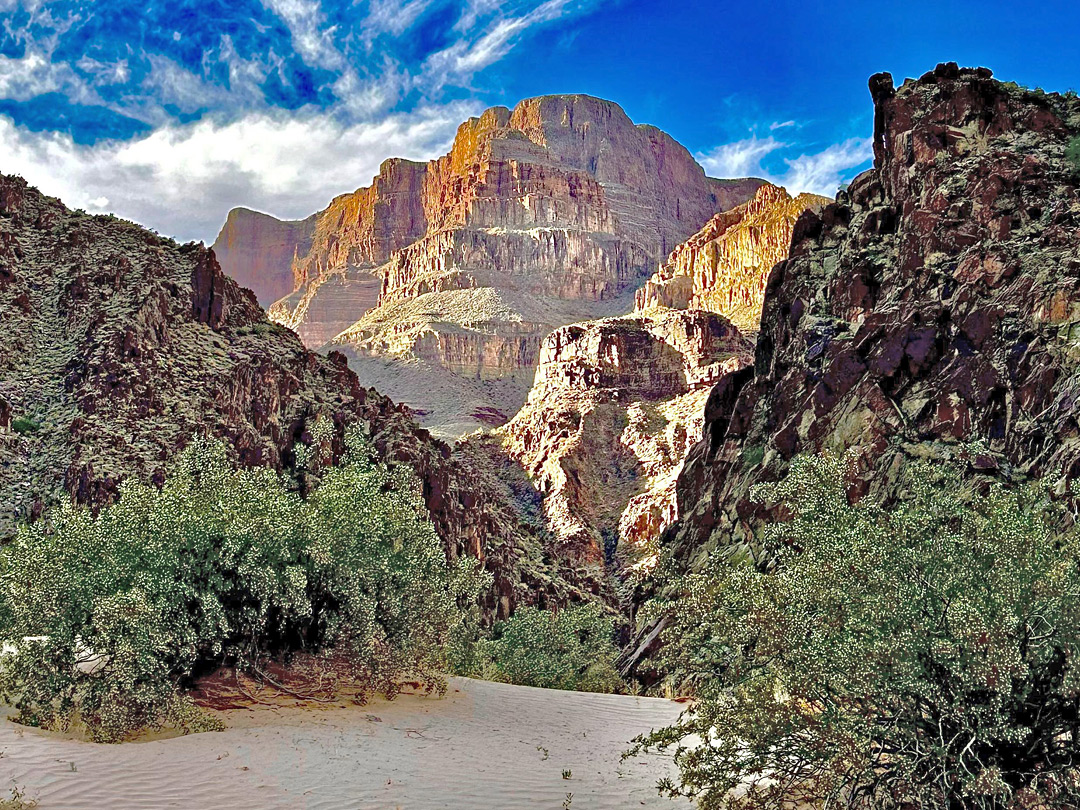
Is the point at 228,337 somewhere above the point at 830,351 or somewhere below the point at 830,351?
above

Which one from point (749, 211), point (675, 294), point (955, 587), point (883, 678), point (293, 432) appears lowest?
point (883, 678)

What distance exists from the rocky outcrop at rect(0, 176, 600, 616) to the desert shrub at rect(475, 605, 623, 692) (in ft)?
45.8

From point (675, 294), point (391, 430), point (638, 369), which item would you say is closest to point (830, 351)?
point (391, 430)

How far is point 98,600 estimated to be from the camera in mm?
14375

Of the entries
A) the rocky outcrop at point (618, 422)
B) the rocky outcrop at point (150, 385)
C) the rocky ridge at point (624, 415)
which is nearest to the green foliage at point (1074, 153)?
the rocky outcrop at point (150, 385)

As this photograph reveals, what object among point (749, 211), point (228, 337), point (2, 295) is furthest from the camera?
point (749, 211)

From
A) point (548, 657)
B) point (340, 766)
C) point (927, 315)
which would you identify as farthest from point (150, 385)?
point (340, 766)

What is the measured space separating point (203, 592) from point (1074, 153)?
36752 millimetres

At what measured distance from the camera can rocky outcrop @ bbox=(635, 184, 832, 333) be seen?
466 ft

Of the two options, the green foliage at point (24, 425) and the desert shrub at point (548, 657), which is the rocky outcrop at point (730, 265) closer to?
the desert shrub at point (548, 657)

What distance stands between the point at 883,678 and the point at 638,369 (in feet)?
336

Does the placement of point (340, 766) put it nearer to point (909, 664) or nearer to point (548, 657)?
point (909, 664)

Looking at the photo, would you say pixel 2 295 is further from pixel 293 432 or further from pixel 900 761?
pixel 900 761

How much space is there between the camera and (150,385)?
1821 inches
